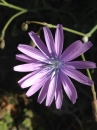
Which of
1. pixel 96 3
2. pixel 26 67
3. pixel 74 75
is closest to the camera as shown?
pixel 74 75

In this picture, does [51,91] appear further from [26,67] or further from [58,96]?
[26,67]

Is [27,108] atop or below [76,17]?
below

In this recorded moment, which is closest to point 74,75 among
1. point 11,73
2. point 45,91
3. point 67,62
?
→ point 67,62

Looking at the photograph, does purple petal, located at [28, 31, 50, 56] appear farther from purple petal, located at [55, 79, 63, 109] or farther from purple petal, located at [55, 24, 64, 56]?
purple petal, located at [55, 79, 63, 109]

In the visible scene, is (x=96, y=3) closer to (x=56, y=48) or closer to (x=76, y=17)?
(x=76, y=17)

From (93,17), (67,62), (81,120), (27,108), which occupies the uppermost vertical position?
(93,17)

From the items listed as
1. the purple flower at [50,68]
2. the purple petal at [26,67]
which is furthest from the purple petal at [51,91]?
the purple petal at [26,67]

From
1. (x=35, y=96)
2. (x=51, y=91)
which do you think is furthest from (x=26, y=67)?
(x=35, y=96)

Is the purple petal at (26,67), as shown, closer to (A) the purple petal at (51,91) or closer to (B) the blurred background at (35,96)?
(A) the purple petal at (51,91)
